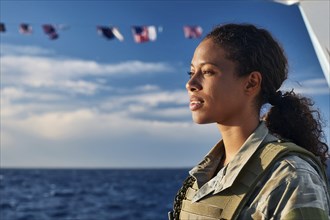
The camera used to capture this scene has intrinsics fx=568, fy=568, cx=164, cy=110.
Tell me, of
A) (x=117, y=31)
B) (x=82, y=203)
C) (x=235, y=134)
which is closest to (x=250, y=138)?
(x=235, y=134)

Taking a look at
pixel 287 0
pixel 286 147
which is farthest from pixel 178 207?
pixel 287 0

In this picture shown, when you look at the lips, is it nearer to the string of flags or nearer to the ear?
the ear

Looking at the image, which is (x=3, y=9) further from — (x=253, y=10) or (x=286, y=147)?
(x=286, y=147)

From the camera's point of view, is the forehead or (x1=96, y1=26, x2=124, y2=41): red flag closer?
the forehead

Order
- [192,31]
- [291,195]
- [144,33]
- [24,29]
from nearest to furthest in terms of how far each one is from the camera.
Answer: [291,195], [24,29], [144,33], [192,31]

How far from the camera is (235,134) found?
3.39 feet

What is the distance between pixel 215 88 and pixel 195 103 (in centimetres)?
5

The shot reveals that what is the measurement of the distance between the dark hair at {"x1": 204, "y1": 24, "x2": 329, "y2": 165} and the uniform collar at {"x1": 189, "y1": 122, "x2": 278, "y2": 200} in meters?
0.08

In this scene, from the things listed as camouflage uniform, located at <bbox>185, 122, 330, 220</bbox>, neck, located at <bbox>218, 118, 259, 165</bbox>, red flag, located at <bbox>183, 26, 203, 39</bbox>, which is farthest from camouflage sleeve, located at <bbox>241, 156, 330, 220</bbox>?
red flag, located at <bbox>183, 26, 203, 39</bbox>

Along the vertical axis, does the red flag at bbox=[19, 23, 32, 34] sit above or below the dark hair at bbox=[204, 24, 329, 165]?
above

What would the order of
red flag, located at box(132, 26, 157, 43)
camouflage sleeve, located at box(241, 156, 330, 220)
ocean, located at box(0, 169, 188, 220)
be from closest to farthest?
camouflage sleeve, located at box(241, 156, 330, 220) → red flag, located at box(132, 26, 157, 43) → ocean, located at box(0, 169, 188, 220)

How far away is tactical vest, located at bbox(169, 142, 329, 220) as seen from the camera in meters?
0.90

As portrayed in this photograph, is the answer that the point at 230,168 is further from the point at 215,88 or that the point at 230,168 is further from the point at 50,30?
the point at 50,30

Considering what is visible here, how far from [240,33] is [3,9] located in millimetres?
21018
